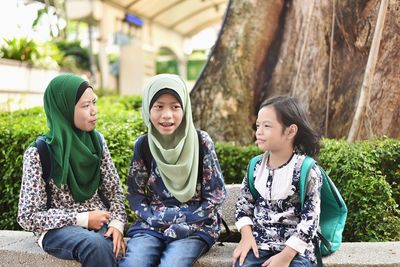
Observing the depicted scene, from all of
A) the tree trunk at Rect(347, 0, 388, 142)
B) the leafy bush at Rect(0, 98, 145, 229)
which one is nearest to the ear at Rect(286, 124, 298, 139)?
the leafy bush at Rect(0, 98, 145, 229)

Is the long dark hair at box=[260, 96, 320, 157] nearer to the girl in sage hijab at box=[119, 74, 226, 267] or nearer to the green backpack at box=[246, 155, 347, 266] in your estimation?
the green backpack at box=[246, 155, 347, 266]

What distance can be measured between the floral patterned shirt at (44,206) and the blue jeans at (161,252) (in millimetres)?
159

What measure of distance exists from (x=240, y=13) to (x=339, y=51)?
3.36ft

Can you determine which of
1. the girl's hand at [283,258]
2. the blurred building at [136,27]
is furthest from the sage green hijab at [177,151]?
the blurred building at [136,27]

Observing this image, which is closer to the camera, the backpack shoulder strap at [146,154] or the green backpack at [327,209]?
the green backpack at [327,209]

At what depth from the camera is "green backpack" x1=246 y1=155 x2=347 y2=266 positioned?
269 cm

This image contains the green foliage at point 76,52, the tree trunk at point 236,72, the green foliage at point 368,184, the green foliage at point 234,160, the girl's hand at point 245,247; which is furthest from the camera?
the green foliage at point 76,52

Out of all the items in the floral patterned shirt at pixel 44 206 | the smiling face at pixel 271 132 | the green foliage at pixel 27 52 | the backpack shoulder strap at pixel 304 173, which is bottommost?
the floral patterned shirt at pixel 44 206

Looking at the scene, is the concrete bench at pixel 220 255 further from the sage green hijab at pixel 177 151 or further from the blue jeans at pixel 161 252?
the sage green hijab at pixel 177 151

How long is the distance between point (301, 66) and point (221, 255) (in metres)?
2.55

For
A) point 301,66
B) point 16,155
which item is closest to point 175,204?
point 16,155

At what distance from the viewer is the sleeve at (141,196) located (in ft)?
9.43

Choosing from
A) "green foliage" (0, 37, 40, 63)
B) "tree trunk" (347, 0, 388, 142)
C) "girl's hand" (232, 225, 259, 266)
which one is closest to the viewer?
"girl's hand" (232, 225, 259, 266)

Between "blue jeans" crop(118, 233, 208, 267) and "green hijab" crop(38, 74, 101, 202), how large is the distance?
15.4 inches
